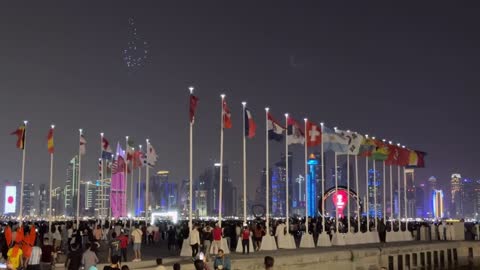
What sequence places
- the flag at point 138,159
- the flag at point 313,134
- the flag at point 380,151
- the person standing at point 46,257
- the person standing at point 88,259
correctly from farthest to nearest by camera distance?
the flag at point 380,151 < the flag at point 138,159 < the flag at point 313,134 < the person standing at point 46,257 < the person standing at point 88,259

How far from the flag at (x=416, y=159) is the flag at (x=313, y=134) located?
15865mm

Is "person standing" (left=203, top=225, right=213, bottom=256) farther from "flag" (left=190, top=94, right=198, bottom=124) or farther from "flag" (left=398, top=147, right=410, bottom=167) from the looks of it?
"flag" (left=398, top=147, right=410, bottom=167)

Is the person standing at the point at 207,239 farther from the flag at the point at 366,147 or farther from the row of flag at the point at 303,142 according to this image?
the flag at the point at 366,147

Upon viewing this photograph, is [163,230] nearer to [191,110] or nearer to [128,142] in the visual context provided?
[128,142]

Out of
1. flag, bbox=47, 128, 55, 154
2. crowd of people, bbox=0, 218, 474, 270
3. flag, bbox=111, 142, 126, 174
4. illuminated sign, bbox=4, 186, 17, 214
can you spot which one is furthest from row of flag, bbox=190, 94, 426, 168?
illuminated sign, bbox=4, 186, 17, 214

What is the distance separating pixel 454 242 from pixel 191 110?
29063 mm

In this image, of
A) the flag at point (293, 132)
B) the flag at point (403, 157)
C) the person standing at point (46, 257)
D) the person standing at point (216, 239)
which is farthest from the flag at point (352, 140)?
the person standing at point (46, 257)

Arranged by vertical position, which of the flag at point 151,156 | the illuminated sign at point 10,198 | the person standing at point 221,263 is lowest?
the person standing at point 221,263

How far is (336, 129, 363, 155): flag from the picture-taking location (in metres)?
48.8

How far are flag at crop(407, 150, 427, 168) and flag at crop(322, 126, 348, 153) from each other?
1206 centimetres

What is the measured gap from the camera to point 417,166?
58906mm

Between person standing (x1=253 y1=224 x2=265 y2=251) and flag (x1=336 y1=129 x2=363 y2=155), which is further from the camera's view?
A: flag (x1=336 y1=129 x2=363 y2=155)

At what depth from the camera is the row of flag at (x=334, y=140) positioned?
131 ft

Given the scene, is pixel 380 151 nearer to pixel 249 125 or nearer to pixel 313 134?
pixel 313 134
